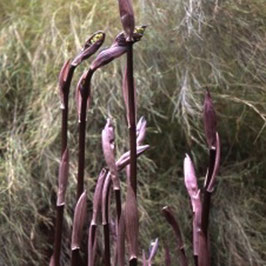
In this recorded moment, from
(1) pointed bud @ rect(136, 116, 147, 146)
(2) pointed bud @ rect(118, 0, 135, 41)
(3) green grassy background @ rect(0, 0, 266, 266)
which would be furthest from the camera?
(3) green grassy background @ rect(0, 0, 266, 266)

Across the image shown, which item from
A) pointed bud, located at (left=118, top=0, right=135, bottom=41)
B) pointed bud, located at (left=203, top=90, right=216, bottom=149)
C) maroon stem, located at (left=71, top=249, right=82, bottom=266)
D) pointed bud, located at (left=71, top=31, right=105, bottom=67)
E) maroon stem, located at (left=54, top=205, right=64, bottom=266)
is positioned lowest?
maroon stem, located at (left=71, top=249, right=82, bottom=266)

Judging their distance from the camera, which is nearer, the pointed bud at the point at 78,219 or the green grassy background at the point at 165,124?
the pointed bud at the point at 78,219

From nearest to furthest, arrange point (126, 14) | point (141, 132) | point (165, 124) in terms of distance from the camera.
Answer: point (126, 14) < point (141, 132) < point (165, 124)

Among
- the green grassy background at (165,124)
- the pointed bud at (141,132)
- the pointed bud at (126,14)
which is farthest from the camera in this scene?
the green grassy background at (165,124)

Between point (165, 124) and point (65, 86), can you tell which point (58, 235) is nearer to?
point (65, 86)

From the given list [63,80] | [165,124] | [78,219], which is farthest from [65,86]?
[165,124]

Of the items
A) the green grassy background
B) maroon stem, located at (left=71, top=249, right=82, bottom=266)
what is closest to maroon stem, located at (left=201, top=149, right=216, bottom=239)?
maroon stem, located at (left=71, top=249, right=82, bottom=266)

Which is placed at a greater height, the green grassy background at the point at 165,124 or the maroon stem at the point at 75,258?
the green grassy background at the point at 165,124

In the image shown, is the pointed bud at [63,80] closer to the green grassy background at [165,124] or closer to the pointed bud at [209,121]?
the pointed bud at [209,121]

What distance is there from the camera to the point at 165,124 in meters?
1.15

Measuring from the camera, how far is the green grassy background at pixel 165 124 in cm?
103

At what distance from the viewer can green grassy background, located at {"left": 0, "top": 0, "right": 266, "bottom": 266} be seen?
40.6 inches

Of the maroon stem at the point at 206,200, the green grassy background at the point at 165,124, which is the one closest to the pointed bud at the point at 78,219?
the maroon stem at the point at 206,200

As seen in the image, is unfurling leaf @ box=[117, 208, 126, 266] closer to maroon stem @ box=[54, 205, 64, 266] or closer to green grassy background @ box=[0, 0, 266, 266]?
maroon stem @ box=[54, 205, 64, 266]
